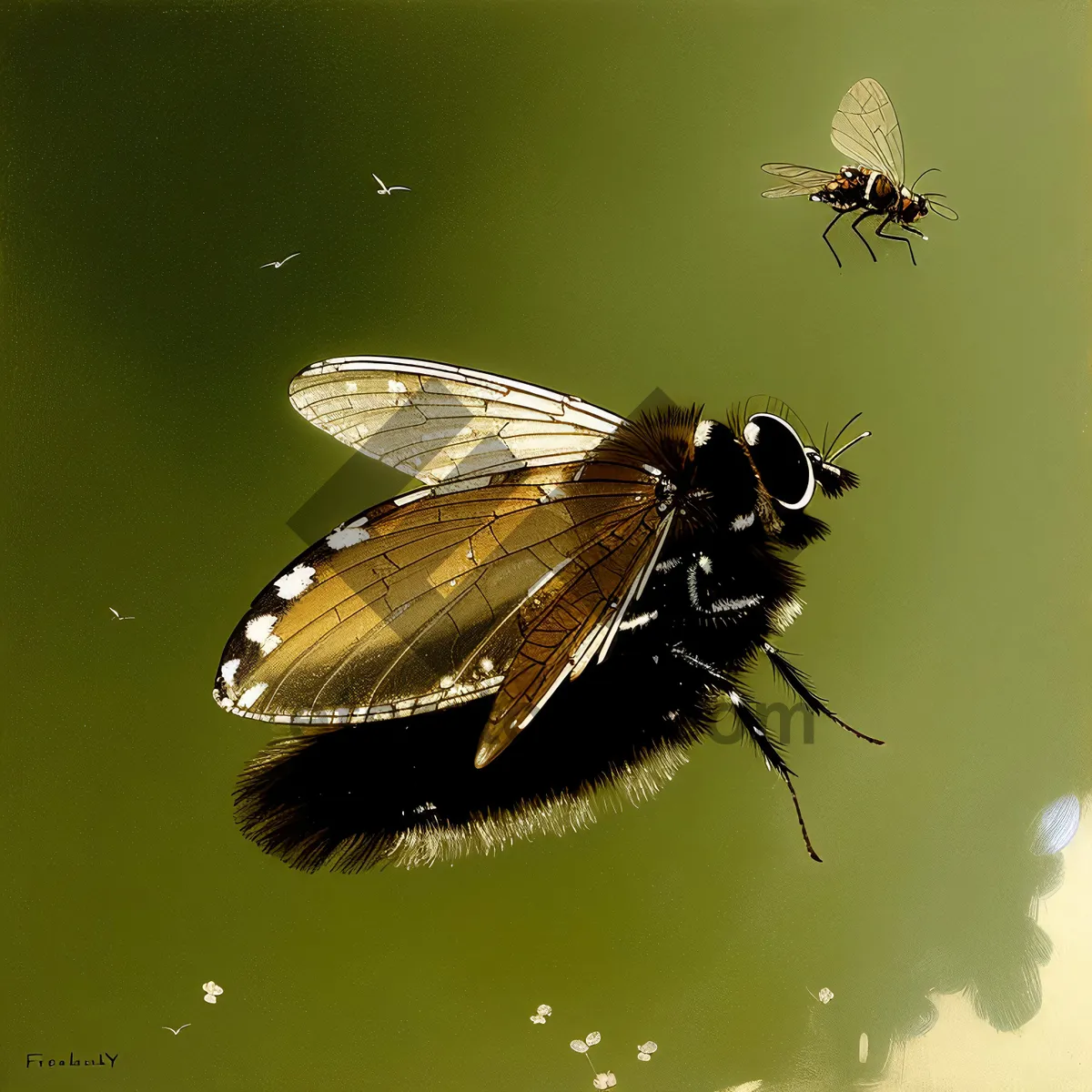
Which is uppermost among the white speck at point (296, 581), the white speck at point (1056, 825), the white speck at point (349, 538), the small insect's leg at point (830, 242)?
the small insect's leg at point (830, 242)

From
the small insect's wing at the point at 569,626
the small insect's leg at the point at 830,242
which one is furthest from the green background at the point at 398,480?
the small insect's wing at the point at 569,626

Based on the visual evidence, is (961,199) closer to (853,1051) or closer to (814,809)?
(814,809)

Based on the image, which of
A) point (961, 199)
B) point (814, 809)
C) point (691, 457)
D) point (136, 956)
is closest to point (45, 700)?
point (136, 956)

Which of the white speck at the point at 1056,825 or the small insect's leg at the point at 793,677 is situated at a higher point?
the small insect's leg at the point at 793,677

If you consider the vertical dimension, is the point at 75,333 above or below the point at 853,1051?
above

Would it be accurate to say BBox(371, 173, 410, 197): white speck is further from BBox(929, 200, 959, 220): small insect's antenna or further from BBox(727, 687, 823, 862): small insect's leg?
BBox(727, 687, 823, 862): small insect's leg

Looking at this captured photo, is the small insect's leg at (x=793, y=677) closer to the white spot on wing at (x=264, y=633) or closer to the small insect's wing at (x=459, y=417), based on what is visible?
the small insect's wing at (x=459, y=417)

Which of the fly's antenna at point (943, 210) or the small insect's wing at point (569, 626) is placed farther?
the fly's antenna at point (943, 210)
